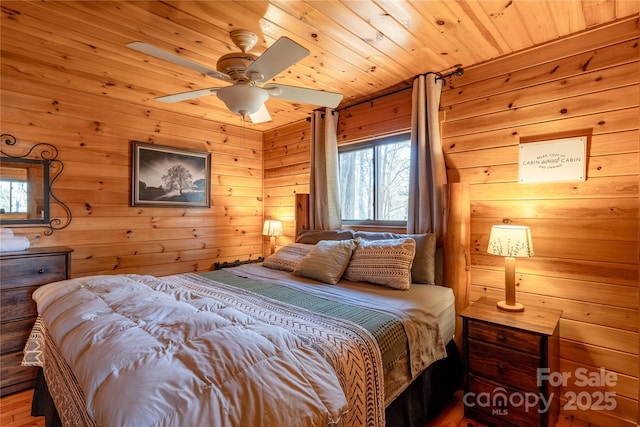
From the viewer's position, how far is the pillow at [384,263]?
2.08 meters

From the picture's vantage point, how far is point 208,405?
0.81m

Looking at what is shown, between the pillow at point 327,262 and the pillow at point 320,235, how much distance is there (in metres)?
0.30

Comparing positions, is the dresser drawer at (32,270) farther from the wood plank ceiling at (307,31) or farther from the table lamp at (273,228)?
the table lamp at (273,228)

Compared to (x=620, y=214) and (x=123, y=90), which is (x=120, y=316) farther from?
(x=620, y=214)

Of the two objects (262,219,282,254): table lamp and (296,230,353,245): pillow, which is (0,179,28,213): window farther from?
(296,230,353,245): pillow

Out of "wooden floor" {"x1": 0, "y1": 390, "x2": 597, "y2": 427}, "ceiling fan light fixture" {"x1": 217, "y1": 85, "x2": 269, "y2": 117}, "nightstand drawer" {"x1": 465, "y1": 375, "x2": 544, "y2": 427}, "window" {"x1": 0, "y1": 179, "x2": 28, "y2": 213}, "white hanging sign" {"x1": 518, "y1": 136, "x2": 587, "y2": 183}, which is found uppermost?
"ceiling fan light fixture" {"x1": 217, "y1": 85, "x2": 269, "y2": 117}

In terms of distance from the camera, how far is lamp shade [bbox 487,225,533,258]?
184cm

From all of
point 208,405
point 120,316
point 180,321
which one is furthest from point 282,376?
point 120,316

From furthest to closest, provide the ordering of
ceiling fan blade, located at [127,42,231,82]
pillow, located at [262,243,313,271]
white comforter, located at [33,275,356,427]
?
pillow, located at [262,243,313,271] → ceiling fan blade, located at [127,42,231,82] → white comforter, located at [33,275,356,427]

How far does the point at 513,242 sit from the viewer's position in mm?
1857

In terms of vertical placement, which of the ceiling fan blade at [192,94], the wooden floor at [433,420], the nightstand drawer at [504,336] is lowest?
the wooden floor at [433,420]

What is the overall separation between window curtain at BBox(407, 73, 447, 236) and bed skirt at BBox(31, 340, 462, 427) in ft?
3.04

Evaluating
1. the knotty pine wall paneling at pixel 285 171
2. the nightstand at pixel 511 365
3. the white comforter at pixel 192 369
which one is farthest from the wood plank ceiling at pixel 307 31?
the nightstand at pixel 511 365

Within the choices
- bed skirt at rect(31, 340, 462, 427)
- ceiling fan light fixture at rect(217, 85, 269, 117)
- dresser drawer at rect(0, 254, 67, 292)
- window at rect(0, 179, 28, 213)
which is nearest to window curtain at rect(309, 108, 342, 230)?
ceiling fan light fixture at rect(217, 85, 269, 117)
